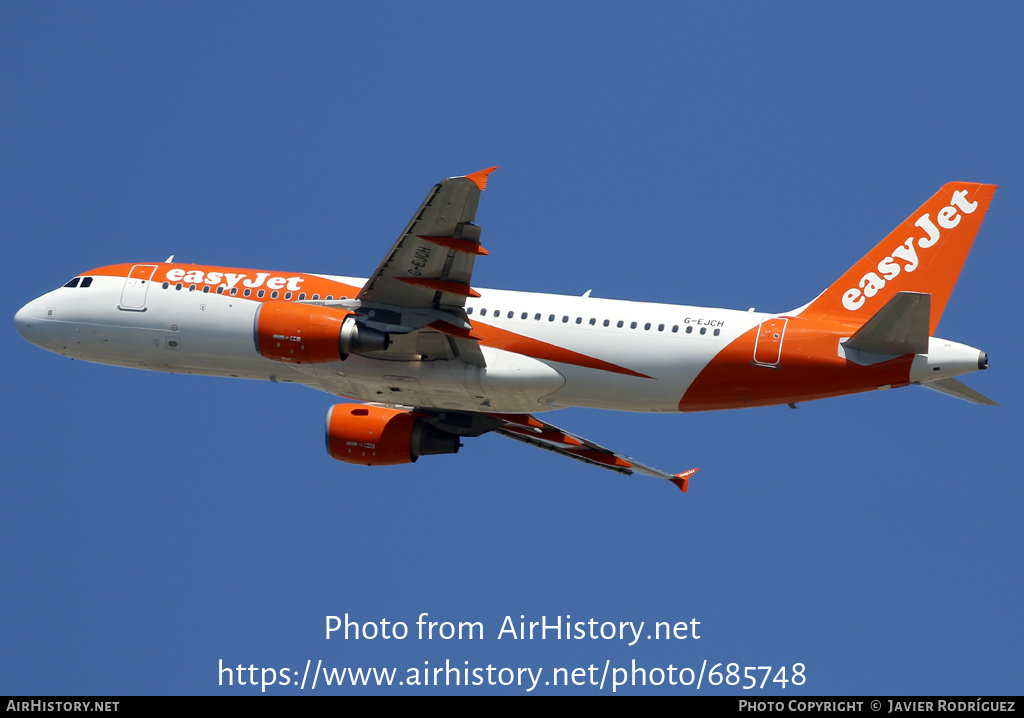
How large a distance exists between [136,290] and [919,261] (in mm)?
22470

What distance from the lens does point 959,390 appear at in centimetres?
3200

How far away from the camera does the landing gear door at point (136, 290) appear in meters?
36.2

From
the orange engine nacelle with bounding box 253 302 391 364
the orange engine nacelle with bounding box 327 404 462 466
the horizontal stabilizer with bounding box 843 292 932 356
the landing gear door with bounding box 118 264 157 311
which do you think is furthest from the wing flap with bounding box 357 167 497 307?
the horizontal stabilizer with bounding box 843 292 932 356

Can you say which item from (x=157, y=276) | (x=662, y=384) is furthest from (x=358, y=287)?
(x=662, y=384)

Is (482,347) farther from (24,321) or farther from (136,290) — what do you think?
(24,321)

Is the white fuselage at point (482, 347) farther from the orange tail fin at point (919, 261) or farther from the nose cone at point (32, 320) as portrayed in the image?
the orange tail fin at point (919, 261)

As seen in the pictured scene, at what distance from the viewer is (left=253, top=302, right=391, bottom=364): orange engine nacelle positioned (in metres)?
32.6

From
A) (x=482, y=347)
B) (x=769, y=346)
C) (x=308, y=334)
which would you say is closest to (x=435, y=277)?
(x=482, y=347)

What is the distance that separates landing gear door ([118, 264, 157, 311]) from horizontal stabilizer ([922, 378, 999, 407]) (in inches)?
877

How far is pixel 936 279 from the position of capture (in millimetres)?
32719

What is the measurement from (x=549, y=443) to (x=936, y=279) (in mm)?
13384
